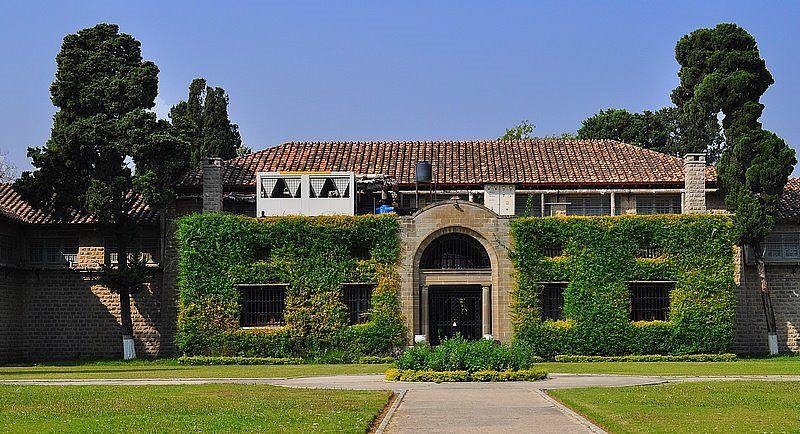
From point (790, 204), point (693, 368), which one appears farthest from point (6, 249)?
point (790, 204)

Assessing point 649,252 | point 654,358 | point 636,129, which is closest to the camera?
point 654,358

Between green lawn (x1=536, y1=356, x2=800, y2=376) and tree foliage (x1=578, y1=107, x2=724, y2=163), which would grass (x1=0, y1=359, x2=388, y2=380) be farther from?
tree foliage (x1=578, y1=107, x2=724, y2=163)

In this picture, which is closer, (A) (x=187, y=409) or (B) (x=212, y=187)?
(A) (x=187, y=409)

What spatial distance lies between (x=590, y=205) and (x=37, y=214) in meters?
23.7

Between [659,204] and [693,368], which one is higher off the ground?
[659,204]

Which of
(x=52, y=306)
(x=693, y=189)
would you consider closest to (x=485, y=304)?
(x=693, y=189)

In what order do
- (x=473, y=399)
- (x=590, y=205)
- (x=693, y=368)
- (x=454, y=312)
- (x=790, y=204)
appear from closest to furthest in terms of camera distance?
(x=473, y=399) < (x=693, y=368) < (x=454, y=312) < (x=590, y=205) < (x=790, y=204)

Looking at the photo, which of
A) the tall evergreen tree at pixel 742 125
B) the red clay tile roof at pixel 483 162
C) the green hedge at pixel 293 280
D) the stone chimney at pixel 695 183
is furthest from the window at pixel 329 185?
the tall evergreen tree at pixel 742 125

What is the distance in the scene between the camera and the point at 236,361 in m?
45.5

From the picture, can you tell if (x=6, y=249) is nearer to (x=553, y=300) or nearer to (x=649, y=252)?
(x=553, y=300)

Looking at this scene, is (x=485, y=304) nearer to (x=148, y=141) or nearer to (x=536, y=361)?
(x=536, y=361)

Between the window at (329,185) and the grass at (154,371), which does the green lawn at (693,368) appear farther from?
the window at (329,185)

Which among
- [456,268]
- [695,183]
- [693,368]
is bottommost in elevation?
[693,368]

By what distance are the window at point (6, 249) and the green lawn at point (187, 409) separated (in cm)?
2230
